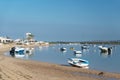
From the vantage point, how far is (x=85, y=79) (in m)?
31.8

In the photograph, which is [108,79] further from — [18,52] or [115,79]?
[18,52]

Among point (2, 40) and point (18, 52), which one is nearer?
point (18, 52)

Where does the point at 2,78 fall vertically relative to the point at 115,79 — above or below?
above


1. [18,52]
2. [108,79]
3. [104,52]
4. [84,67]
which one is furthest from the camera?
[104,52]

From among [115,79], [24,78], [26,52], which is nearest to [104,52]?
[26,52]

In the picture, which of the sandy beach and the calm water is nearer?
the sandy beach

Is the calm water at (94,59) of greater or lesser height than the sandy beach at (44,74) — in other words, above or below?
below

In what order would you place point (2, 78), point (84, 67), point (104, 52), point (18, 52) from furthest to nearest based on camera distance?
point (104, 52) → point (18, 52) → point (84, 67) → point (2, 78)

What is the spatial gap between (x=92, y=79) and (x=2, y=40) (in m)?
150

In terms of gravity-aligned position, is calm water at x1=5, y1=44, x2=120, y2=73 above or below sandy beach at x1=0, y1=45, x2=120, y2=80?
below

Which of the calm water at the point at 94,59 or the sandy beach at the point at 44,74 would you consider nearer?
the sandy beach at the point at 44,74

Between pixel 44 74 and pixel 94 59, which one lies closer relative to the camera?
pixel 44 74

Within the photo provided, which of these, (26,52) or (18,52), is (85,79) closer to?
(18,52)

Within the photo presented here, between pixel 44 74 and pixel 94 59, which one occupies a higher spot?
pixel 44 74
